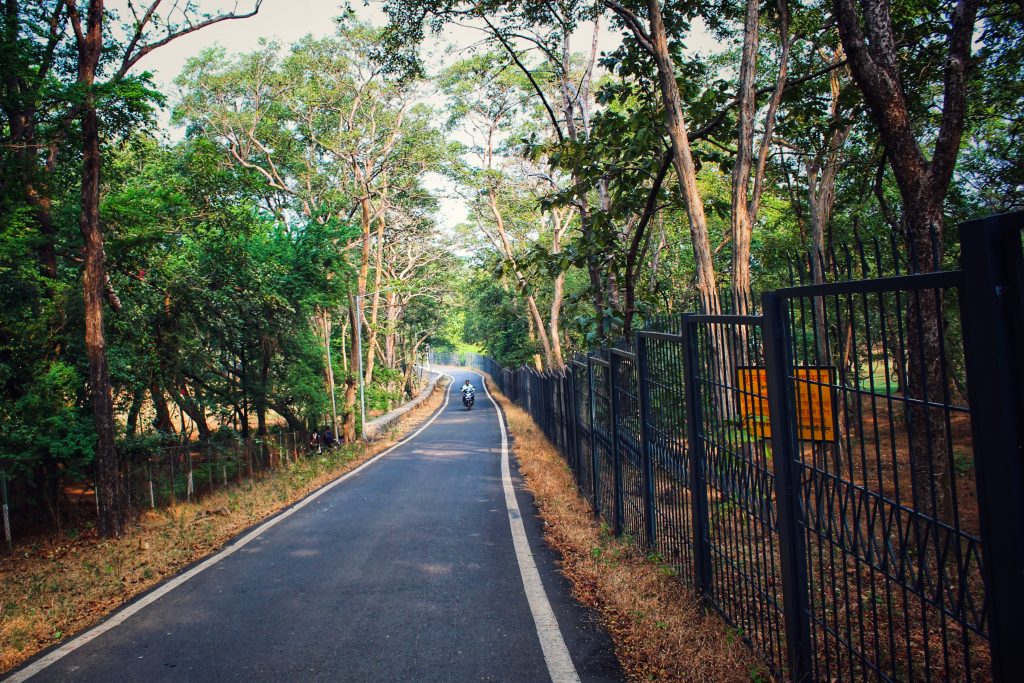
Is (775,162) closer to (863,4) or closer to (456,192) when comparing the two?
(863,4)

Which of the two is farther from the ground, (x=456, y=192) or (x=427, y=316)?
(x=456, y=192)

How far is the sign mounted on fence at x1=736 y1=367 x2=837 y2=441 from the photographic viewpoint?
2895 millimetres

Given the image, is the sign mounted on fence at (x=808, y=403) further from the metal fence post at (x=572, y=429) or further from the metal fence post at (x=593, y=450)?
the metal fence post at (x=572, y=429)

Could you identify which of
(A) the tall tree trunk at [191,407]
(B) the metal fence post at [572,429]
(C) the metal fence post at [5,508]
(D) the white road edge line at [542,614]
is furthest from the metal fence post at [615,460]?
(A) the tall tree trunk at [191,407]

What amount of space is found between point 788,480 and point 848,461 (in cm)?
61

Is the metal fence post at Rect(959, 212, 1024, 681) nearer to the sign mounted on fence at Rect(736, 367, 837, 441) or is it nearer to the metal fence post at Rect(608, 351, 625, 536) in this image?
the sign mounted on fence at Rect(736, 367, 837, 441)

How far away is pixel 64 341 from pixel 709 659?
1347cm

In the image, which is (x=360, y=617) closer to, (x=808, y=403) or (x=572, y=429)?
(x=808, y=403)

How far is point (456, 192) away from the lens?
97.8 ft

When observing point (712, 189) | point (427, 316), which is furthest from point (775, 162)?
point (427, 316)

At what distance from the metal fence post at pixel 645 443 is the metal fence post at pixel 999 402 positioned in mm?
3871

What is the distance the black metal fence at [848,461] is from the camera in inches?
73.0

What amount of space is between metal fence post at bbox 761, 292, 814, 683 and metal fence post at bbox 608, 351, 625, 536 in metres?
3.65

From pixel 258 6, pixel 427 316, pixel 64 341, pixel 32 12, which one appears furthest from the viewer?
Answer: pixel 427 316
